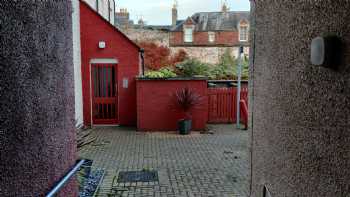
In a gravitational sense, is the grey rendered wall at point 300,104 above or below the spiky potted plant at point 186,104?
above

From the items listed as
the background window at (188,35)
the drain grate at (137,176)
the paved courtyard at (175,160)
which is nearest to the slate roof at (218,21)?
the background window at (188,35)

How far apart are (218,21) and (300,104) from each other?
35.7 meters

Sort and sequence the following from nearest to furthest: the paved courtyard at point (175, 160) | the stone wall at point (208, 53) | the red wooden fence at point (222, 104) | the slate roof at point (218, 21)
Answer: the paved courtyard at point (175, 160) → the red wooden fence at point (222, 104) → the stone wall at point (208, 53) → the slate roof at point (218, 21)

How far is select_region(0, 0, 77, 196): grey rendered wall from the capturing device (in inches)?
95.3

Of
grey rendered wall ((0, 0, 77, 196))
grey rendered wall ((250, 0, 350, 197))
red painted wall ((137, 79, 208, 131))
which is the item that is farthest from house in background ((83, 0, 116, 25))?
grey rendered wall ((250, 0, 350, 197))

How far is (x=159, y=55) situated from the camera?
33.0 m

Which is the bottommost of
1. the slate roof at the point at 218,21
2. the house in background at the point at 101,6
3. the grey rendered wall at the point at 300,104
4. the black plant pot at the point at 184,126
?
the black plant pot at the point at 184,126

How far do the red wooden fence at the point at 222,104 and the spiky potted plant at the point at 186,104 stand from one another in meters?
1.57

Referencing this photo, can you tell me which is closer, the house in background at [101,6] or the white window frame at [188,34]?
the house in background at [101,6]

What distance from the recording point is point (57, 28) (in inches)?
139

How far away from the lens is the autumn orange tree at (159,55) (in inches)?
1241

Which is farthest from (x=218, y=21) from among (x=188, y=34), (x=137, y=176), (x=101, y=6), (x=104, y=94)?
(x=137, y=176)

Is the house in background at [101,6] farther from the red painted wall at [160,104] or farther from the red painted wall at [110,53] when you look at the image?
the red painted wall at [160,104]

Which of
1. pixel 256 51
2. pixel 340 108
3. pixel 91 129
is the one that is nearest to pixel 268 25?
pixel 256 51
